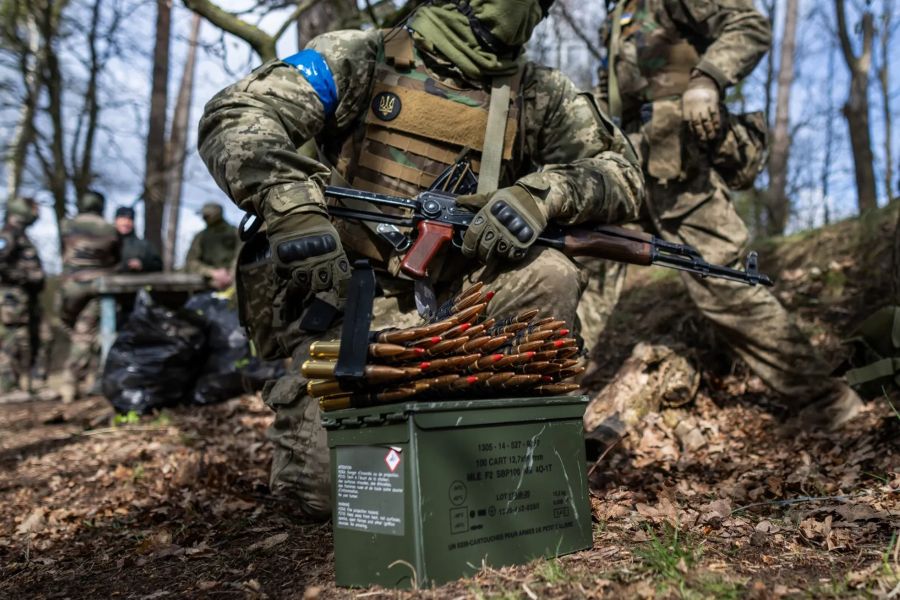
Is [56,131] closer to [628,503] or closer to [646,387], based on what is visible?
[646,387]

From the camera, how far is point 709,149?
4.55 meters

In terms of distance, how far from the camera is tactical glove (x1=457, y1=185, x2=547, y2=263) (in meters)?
2.76

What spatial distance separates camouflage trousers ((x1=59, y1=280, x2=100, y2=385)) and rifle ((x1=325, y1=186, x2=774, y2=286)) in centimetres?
646

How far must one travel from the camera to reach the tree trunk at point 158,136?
12.7 m

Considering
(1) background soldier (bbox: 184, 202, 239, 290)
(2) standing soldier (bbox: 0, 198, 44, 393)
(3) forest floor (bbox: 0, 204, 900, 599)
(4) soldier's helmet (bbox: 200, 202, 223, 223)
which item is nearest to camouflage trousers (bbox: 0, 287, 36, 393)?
(2) standing soldier (bbox: 0, 198, 44, 393)

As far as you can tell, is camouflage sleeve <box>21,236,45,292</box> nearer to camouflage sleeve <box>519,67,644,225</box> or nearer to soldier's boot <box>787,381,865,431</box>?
camouflage sleeve <box>519,67,644,225</box>

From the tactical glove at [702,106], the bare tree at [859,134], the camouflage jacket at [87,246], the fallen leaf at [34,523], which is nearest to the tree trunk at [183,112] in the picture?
the camouflage jacket at [87,246]

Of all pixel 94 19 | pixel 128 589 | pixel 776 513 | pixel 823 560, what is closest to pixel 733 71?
pixel 776 513

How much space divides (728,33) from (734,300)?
1662 millimetres

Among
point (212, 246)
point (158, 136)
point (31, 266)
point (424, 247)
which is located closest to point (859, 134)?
point (424, 247)

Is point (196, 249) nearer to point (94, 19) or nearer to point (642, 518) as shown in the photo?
point (94, 19)

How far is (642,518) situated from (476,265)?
1.29 m

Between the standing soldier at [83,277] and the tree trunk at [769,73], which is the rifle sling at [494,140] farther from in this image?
the tree trunk at [769,73]

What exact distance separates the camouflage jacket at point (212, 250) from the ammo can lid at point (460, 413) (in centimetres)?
826
